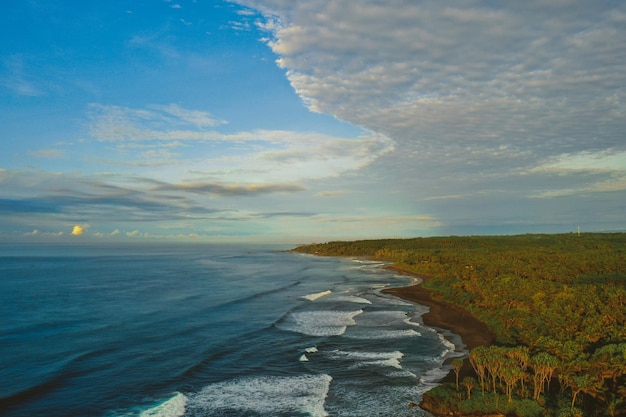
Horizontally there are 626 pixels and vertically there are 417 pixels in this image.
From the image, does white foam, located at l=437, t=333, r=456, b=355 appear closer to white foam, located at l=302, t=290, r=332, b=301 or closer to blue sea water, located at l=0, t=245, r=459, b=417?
blue sea water, located at l=0, t=245, r=459, b=417

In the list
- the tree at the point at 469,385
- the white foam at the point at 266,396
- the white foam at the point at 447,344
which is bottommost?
the white foam at the point at 266,396

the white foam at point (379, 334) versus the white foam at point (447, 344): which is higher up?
the white foam at point (447, 344)

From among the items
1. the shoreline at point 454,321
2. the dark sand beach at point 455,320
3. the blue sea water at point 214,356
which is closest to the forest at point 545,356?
the shoreline at point 454,321

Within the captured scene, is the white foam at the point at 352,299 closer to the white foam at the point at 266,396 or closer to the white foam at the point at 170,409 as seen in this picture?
the white foam at the point at 266,396

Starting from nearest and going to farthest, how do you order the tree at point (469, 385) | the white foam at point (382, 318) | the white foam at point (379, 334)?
the tree at point (469, 385), the white foam at point (379, 334), the white foam at point (382, 318)

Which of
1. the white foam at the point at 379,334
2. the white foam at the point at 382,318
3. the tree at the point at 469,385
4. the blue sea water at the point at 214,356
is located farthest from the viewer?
the white foam at the point at 382,318

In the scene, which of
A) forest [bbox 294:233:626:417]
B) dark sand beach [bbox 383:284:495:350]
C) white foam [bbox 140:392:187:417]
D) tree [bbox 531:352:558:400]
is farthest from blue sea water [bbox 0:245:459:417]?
tree [bbox 531:352:558:400]
